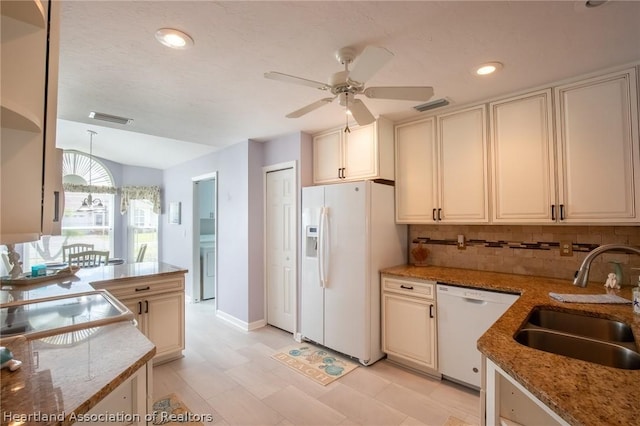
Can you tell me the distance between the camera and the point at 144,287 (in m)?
2.67

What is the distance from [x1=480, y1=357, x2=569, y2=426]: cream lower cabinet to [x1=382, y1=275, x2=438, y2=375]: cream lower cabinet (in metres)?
1.41

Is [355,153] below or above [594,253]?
above

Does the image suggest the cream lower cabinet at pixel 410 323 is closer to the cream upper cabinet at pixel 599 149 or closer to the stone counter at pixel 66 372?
the cream upper cabinet at pixel 599 149

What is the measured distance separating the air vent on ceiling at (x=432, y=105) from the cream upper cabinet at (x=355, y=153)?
38 cm

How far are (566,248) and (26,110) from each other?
3.35m

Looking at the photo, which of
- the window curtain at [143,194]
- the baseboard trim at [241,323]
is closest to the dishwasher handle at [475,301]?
the baseboard trim at [241,323]

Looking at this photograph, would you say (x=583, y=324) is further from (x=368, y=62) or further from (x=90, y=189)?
(x=90, y=189)

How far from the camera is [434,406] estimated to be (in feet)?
7.21

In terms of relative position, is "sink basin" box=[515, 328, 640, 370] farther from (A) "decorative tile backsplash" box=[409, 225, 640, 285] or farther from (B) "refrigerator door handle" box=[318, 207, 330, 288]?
(B) "refrigerator door handle" box=[318, 207, 330, 288]

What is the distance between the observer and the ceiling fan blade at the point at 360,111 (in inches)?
72.7

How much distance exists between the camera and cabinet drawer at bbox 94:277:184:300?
2.51m

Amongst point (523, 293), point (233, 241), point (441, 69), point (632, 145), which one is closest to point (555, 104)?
point (632, 145)

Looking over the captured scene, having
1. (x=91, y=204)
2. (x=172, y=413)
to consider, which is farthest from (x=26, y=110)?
(x=91, y=204)

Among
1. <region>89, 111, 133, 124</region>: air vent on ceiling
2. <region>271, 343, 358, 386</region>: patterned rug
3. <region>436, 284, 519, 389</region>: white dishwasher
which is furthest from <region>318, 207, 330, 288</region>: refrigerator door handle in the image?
<region>89, 111, 133, 124</region>: air vent on ceiling
